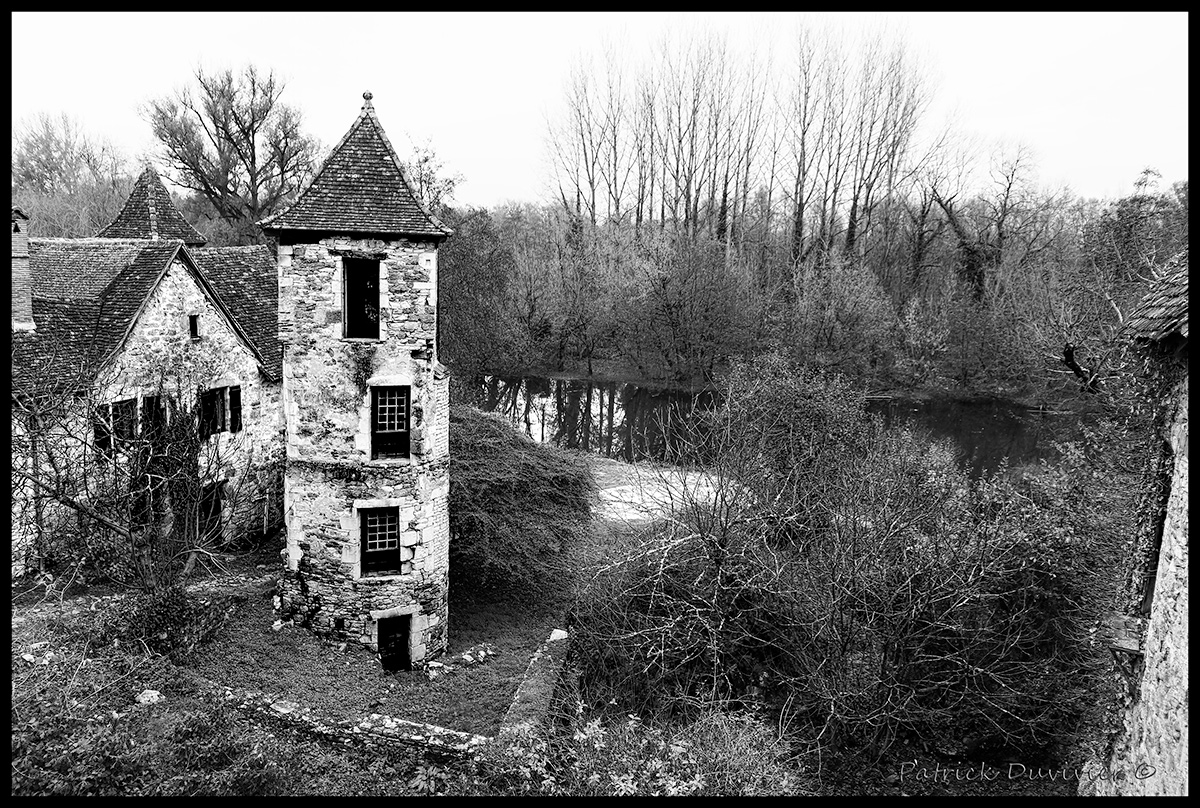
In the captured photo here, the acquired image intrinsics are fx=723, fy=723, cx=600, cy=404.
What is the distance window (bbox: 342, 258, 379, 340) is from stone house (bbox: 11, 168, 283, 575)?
4539mm

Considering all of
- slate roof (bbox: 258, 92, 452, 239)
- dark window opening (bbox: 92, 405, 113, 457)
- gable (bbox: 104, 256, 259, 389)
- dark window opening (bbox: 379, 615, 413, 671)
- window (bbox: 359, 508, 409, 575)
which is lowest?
dark window opening (bbox: 379, 615, 413, 671)

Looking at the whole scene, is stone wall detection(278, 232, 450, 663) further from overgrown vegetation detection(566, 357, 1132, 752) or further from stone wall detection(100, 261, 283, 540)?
overgrown vegetation detection(566, 357, 1132, 752)

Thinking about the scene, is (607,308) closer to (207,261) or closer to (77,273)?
(207,261)

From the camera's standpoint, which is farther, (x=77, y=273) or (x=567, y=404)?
(x=567, y=404)

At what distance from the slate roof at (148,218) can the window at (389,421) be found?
37.1ft

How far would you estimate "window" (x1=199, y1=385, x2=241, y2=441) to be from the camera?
62.3 ft

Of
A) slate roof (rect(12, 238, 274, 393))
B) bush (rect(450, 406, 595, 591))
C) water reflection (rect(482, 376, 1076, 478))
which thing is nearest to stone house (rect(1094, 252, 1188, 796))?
bush (rect(450, 406, 595, 591))

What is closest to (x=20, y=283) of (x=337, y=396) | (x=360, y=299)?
(x=360, y=299)

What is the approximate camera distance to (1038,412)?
32.4 meters

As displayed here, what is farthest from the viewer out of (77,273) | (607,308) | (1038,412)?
(607,308)

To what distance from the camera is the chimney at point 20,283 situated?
1582cm
